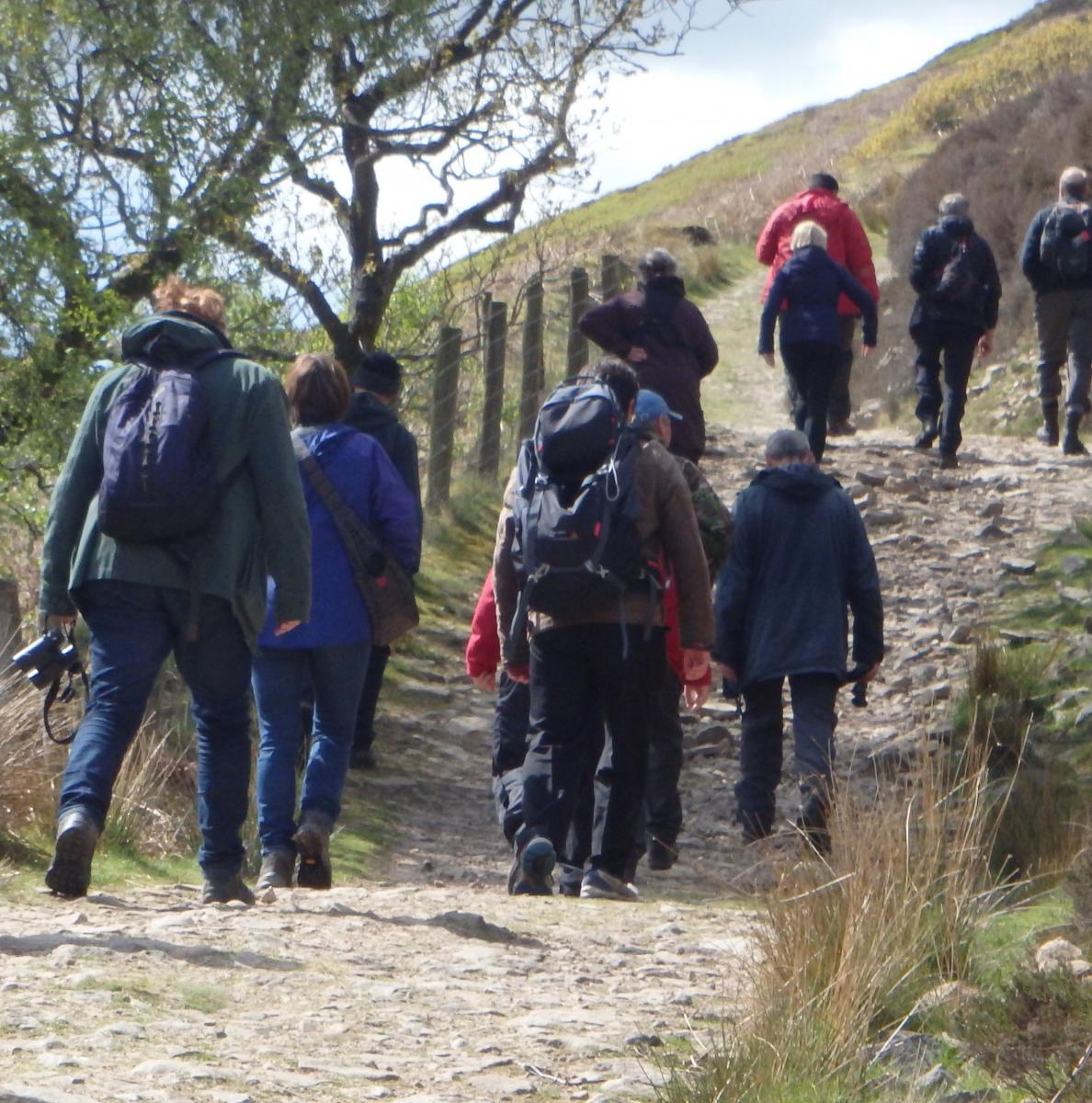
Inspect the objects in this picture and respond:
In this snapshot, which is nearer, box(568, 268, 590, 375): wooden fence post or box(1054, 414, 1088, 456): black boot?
box(1054, 414, 1088, 456): black boot

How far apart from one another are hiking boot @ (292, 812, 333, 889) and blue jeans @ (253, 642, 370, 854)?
0.18 feet

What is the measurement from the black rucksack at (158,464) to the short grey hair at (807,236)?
290 inches

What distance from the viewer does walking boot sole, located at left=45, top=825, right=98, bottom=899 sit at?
17.5 ft

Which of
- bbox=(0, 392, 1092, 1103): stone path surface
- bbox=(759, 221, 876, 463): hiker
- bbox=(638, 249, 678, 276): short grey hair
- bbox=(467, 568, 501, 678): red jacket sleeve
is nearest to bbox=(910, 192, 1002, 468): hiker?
bbox=(759, 221, 876, 463): hiker

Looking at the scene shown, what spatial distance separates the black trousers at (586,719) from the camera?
20.1 feet

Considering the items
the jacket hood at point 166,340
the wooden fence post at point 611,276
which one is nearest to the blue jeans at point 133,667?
the jacket hood at point 166,340

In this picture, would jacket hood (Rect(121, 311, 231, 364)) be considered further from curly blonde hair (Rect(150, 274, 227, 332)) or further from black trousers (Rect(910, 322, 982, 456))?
black trousers (Rect(910, 322, 982, 456))

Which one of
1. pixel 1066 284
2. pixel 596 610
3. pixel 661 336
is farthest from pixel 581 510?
pixel 1066 284

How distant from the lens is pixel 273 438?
541 cm

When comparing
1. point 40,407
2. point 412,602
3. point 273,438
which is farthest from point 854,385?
point 273,438

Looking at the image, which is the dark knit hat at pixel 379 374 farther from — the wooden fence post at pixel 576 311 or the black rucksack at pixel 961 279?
the wooden fence post at pixel 576 311

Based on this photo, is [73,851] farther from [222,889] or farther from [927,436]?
[927,436]

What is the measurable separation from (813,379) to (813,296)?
23.2 inches

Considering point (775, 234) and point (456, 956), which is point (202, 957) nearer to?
point (456, 956)
